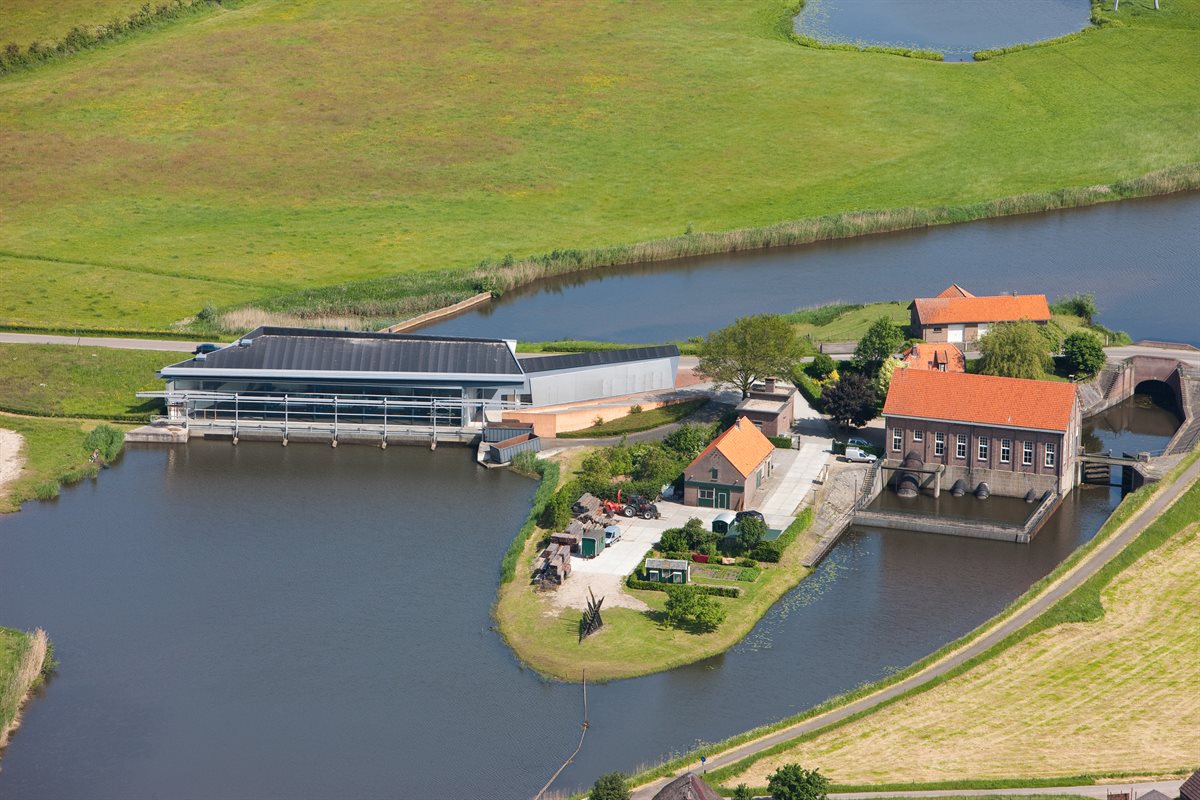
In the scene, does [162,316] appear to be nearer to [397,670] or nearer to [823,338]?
[823,338]

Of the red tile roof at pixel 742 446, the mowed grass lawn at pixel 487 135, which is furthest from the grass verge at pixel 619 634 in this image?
the mowed grass lawn at pixel 487 135

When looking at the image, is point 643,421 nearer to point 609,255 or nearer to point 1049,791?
point 609,255

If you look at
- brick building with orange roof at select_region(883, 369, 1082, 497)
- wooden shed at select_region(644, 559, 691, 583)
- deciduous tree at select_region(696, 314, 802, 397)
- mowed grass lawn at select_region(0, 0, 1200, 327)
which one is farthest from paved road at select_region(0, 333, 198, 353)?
brick building with orange roof at select_region(883, 369, 1082, 497)

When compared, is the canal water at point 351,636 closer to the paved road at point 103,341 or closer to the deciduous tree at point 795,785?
the deciduous tree at point 795,785

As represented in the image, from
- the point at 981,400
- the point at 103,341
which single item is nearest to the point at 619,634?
the point at 981,400

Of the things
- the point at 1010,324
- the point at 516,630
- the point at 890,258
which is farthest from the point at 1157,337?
the point at 516,630
